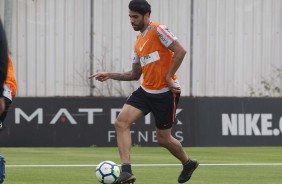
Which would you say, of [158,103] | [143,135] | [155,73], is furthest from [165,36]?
[143,135]

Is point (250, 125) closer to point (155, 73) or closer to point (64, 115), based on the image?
point (64, 115)

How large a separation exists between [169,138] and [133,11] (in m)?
1.68

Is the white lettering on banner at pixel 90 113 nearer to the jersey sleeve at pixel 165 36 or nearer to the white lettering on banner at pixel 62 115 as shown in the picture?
the white lettering on banner at pixel 62 115

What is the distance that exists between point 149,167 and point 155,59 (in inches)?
162

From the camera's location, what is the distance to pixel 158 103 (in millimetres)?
12477

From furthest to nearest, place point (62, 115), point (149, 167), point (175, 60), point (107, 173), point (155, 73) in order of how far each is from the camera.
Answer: point (62, 115) < point (149, 167) < point (155, 73) < point (175, 60) < point (107, 173)

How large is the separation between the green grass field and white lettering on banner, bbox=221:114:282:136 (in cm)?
124

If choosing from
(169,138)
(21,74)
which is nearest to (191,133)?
(21,74)

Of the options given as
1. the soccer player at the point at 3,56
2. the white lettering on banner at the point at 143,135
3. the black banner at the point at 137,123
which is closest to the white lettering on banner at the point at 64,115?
the black banner at the point at 137,123

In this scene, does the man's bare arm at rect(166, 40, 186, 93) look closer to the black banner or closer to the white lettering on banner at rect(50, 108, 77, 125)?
the black banner

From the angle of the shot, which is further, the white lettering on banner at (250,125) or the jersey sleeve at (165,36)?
the white lettering on banner at (250,125)

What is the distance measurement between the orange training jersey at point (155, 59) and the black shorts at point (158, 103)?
0.08m

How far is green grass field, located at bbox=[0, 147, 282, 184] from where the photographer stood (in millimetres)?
13734

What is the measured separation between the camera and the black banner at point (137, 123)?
952 inches
